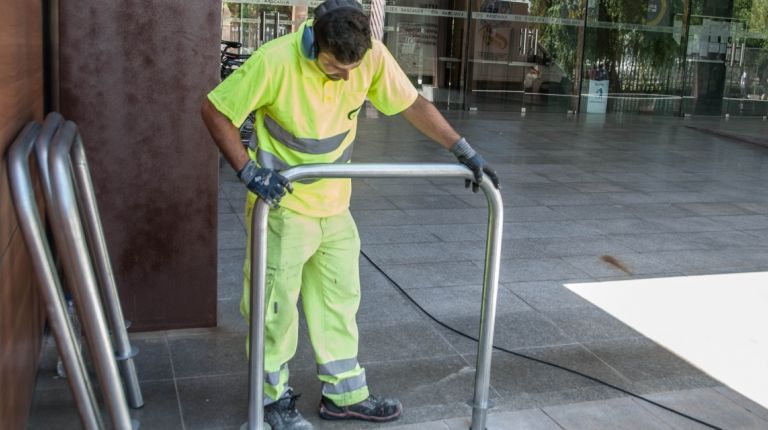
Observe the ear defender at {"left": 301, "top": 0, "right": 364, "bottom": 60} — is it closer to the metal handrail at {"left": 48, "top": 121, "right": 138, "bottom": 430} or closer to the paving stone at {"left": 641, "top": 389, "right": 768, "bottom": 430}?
the metal handrail at {"left": 48, "top": 121, "right": 138, "bottom": 430}

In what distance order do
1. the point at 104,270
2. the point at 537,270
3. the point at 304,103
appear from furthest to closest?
the point at 537,270 → the point at 104,270 → the point at 304,103

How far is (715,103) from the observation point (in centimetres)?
1848

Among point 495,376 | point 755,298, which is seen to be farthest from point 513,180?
point 495,376

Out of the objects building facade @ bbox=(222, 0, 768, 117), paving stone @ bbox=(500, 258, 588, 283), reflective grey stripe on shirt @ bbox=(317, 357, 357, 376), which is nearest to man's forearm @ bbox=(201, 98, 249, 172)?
reflective grey stripe on shirt @ bbox=(317, 357, 357, 376)

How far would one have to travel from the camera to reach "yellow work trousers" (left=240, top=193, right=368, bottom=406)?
10.5 feet

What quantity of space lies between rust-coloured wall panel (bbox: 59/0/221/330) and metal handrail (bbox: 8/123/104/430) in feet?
4.65

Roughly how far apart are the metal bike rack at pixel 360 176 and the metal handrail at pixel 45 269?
61cm

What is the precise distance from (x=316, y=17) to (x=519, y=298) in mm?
2662

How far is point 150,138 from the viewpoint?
4.02 m

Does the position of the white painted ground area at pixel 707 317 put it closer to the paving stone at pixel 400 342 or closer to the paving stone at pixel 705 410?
the paving stone at pixel 705 410

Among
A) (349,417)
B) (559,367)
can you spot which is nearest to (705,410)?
(559,367)

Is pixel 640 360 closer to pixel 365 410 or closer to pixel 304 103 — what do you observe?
pixel 365 410

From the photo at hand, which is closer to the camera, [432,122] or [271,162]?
[271,162]

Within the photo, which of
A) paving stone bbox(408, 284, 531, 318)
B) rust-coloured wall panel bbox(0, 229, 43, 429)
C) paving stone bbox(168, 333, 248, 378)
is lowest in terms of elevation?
paving stone bbox(168, 333, 248, 378)
